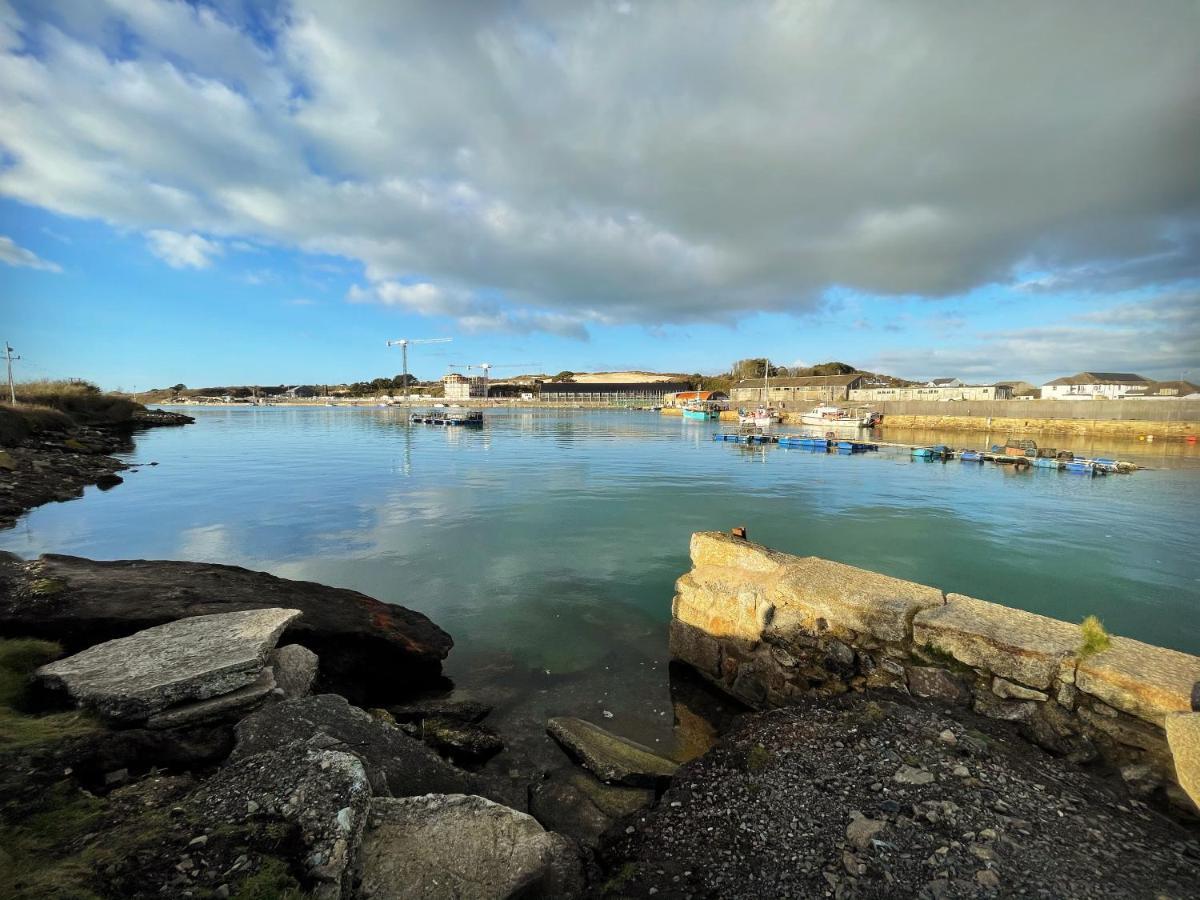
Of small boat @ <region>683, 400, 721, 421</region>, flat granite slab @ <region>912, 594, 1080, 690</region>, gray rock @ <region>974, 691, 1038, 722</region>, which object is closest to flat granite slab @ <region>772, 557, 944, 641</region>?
flat granite slab @ <region>912, 594, 1080, 690</region>

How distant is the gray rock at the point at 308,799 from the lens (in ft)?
10.4

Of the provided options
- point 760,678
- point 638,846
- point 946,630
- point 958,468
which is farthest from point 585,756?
point 958,468

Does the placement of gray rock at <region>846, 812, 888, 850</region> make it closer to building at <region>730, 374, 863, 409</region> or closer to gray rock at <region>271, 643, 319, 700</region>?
gray rock at <region>271, 643, 319, 700</region>

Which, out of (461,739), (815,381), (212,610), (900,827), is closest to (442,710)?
(461,739)

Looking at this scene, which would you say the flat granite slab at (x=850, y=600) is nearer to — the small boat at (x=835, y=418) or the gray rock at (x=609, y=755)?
the gray rock at (x=609, y=755)

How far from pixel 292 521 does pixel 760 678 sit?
1817cm

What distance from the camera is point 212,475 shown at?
1210 inches

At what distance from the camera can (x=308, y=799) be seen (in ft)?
11.4

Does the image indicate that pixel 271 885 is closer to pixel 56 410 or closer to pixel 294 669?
pixel 294 669

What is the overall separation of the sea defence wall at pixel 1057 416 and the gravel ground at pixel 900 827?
77530mm

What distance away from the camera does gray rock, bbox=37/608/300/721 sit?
4.88 metres

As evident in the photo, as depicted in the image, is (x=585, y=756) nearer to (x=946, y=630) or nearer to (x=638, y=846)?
(x=638, y=846)

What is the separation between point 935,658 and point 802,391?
116671mm

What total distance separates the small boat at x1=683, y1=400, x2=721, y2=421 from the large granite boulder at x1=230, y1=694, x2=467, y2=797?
355 ft
